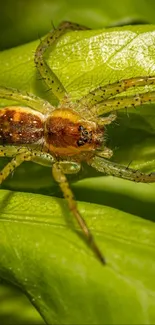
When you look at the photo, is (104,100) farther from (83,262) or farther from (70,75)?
(83,262)

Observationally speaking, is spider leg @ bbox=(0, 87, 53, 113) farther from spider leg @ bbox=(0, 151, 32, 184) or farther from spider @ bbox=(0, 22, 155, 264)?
spider leg @ bbox=(0, 151, 32, 184)

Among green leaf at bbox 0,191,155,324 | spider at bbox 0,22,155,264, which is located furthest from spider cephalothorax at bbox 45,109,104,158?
green leaf at bbox 0,191,155,324

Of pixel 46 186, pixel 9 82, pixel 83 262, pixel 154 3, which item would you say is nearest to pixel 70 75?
pixel 9 82

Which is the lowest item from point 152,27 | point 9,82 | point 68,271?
point 68,271

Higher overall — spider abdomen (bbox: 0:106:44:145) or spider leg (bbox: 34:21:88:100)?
spider leg (bbox: 34:21:88:100)

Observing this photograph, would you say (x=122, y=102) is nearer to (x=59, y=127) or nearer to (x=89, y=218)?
(x=59, y=127)

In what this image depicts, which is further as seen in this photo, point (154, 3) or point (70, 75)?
point (154, 3)

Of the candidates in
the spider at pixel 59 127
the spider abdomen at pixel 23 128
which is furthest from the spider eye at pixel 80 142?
the spider abdomen at pixel 23 128
